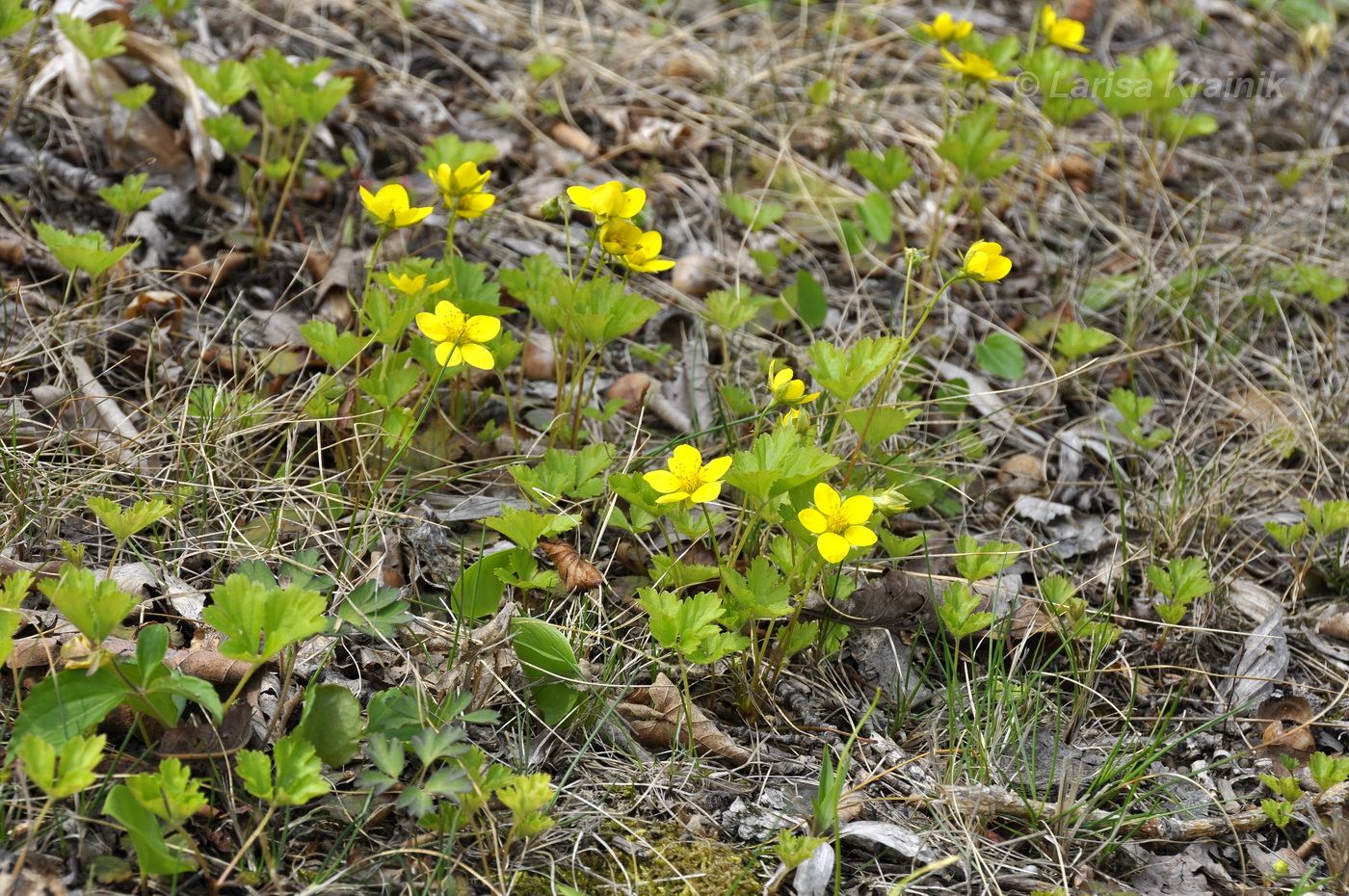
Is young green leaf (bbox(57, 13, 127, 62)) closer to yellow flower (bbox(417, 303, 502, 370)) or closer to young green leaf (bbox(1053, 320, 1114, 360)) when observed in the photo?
yellow flower (bbox(417, 303, 502, 370))

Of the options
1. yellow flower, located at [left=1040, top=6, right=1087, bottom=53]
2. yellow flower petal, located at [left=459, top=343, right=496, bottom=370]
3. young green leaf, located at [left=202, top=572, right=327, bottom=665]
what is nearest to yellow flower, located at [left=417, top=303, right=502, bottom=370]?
yellow flower petal, located at [left=459, top=343, right=496, bottom=370]

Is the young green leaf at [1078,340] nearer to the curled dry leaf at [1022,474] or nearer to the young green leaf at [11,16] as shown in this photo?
the curled dry leaf at [1022,474]

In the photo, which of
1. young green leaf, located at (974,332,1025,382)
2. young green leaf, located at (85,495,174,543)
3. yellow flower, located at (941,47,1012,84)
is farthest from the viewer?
yellow flower, located at (941,47,1012,84)

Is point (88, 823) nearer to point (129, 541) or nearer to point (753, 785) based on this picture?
point (129, 541)

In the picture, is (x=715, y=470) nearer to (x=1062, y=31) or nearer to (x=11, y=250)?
(x=11, y=250)

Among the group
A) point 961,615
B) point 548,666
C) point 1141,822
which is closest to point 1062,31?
point 961,615
